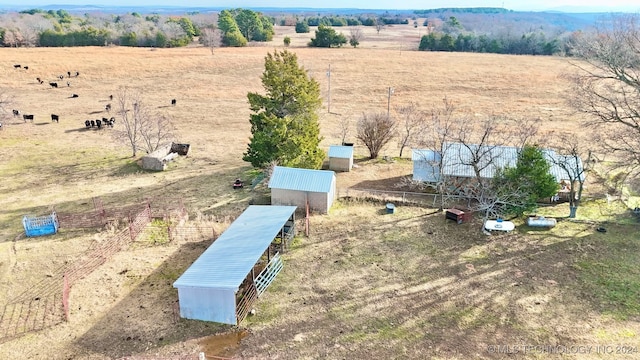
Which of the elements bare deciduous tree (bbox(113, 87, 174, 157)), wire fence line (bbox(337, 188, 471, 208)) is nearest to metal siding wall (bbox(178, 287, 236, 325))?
wire fence line (bbox(337, 188, 471, 208))

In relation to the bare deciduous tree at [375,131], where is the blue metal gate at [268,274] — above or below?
below

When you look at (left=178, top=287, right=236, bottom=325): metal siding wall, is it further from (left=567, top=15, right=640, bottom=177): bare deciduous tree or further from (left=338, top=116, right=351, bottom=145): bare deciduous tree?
(left=338, top=116, right=351, bottom=145): bare deciduous tree

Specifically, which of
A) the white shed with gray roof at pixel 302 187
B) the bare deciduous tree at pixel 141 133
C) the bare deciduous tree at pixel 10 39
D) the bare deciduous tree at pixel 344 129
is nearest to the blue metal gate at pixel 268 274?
the white shed with gray roof at pixel 302 187

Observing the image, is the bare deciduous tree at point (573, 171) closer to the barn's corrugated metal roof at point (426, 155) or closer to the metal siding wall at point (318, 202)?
the barn's corrugated metal roof at point (426, 155)

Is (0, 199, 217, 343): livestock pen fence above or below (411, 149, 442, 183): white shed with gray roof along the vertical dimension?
below

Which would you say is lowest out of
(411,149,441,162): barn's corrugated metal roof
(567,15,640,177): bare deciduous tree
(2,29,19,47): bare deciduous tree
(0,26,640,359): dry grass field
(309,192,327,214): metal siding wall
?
(0,26,640,359): dry grass field

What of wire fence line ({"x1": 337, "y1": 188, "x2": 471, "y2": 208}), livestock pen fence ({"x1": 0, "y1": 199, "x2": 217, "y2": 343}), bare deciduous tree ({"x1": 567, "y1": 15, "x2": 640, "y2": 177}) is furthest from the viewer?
wire fence line ({"x1": 337, "y1": 188, "x2": 471, "y2": 208})
